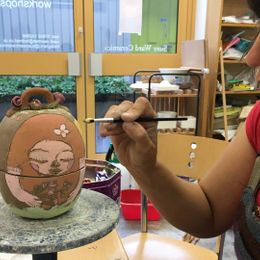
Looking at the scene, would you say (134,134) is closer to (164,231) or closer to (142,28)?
(164,231)

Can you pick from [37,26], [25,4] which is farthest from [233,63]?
[25,4]

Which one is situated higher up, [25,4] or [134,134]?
[25,4]

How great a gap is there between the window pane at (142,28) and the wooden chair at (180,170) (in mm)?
1589

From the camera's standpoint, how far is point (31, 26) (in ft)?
8.33

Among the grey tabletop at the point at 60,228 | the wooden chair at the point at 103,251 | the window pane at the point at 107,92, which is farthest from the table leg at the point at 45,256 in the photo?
the window pane at the point at 107,92

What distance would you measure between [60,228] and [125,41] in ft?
7.51

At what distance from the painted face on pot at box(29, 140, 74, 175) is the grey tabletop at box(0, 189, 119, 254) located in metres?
0.10

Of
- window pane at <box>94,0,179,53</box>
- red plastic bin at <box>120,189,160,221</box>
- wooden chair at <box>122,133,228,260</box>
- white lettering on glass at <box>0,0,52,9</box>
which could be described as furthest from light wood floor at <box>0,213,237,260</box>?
white lettering on glass at <box>0,0,52,9</box>

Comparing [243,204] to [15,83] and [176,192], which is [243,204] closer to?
[176,192]

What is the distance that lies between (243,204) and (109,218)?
0.87 ft

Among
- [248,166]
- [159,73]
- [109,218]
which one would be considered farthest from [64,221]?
[159,73]

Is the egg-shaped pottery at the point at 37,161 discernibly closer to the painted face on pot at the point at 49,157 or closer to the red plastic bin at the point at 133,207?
the painted face on pot at the point at 49,157

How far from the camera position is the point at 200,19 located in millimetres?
2773

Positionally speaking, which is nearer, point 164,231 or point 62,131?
point 62,131
